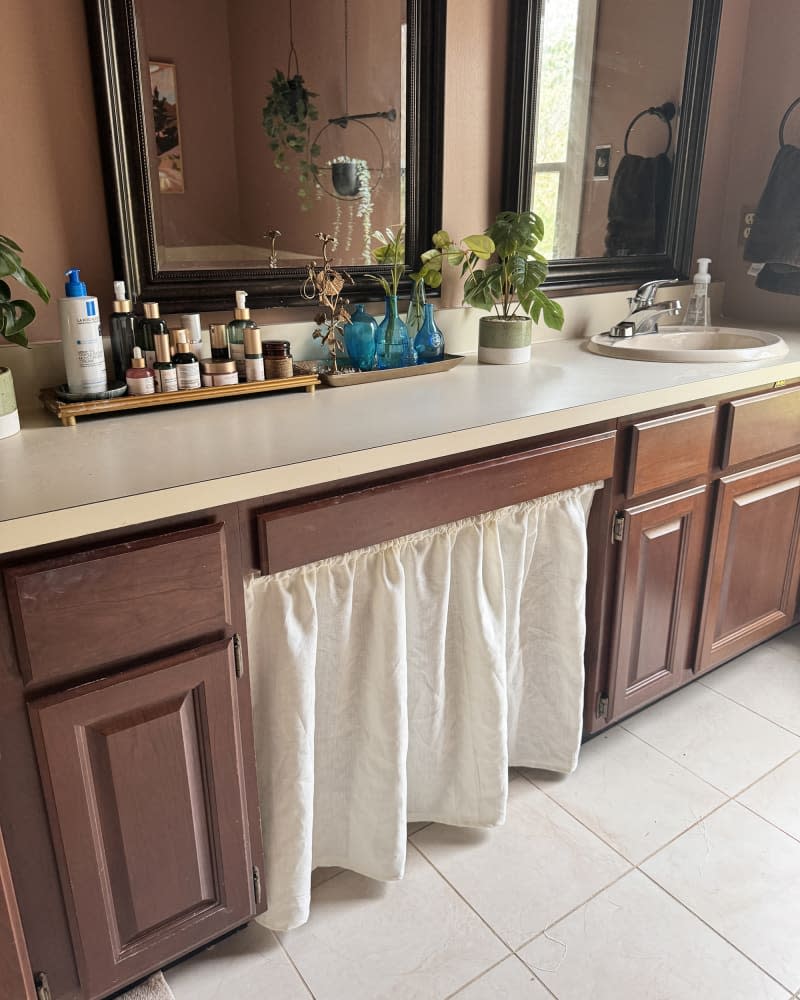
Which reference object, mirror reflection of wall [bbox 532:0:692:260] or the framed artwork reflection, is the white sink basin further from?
the framed artwork reflection

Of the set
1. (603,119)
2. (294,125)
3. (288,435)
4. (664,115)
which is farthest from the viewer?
(664,115)

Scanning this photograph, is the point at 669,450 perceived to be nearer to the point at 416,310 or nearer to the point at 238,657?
the point at 416,310

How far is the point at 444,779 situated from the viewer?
1.46 m

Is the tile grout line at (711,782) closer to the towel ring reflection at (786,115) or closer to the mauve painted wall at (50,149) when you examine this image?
the mauve painted wall at (50,149)

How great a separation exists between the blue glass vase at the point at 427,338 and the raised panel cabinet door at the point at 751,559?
70cm

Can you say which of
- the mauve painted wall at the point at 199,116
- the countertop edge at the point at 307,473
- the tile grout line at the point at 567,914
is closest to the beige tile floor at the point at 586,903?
the tile grout line at the point at 567,914

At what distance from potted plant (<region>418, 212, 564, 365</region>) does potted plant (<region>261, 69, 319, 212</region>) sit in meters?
0.30

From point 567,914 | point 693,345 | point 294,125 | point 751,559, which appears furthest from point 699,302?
point 567,914

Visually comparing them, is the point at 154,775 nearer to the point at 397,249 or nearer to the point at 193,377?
the point at 193,377

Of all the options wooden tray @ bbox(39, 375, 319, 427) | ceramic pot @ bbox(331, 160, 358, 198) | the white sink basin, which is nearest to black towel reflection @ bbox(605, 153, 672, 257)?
the white sink basin

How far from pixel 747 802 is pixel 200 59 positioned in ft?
6.03

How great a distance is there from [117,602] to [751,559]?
4.98 feet

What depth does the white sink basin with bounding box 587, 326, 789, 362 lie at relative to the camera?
1.70 m

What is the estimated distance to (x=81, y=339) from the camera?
1219mm
